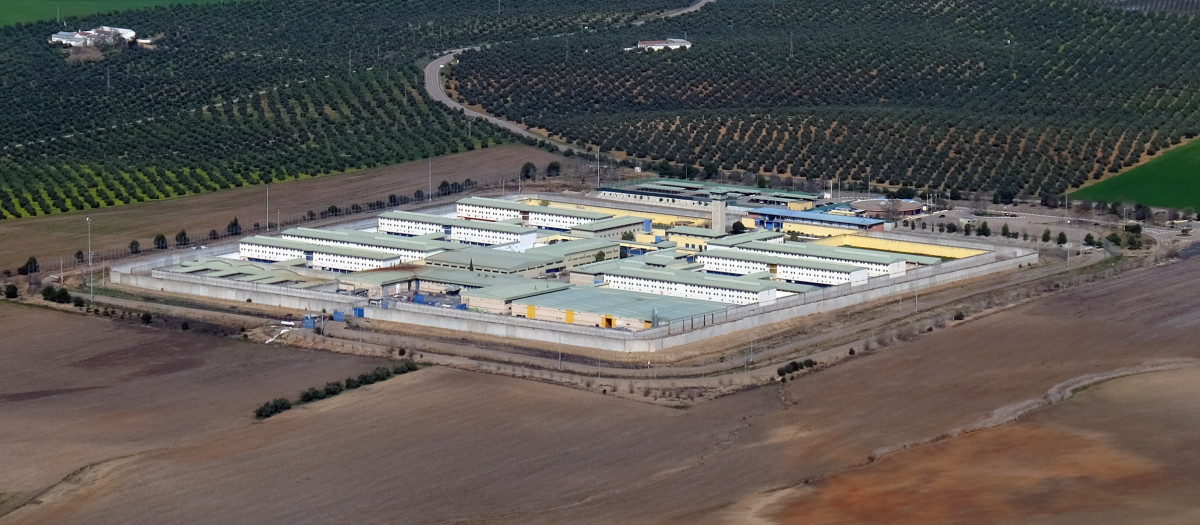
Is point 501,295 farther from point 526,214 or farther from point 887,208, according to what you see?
point 887,208

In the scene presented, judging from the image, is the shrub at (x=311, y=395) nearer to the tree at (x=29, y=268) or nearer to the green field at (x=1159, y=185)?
the tree at (x=29, y=268)

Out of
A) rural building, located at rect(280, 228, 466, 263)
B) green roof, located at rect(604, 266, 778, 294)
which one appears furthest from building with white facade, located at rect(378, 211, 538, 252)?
green roof, located at rect(604, 266, 778, 294)

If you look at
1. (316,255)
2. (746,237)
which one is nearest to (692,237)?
(746,237)

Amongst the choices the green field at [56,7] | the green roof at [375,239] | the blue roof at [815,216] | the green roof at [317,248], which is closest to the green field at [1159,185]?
the blue roof at [815,216]

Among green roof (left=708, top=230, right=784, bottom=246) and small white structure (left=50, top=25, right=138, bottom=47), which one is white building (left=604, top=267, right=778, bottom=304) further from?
small white structure (left=50, top=25, right=138, bottom=47)

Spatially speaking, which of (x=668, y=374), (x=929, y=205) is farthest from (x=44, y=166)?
(x=668, y=374)

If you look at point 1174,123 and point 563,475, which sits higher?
point 1174,123

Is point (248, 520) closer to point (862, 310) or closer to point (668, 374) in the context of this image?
point (668, 374)
